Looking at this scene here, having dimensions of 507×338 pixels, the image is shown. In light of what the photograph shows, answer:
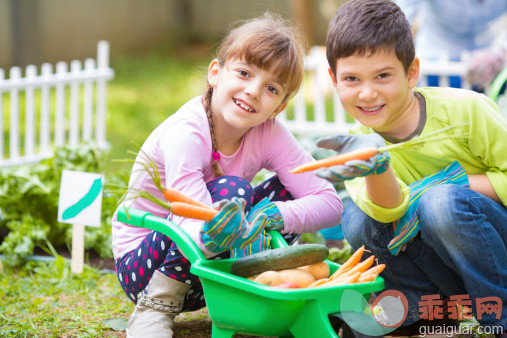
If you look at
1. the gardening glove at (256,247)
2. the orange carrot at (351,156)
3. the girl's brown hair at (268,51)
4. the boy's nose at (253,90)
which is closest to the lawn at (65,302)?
the girl's brown hair at (268,51)

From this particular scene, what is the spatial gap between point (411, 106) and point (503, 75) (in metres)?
1.16

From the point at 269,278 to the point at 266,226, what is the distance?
0.39 m

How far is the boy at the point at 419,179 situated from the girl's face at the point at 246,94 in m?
0.23

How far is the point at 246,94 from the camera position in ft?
7.70

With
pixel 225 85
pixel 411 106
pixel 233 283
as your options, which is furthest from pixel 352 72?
pixel 233 283

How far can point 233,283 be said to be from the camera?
1.82 metres

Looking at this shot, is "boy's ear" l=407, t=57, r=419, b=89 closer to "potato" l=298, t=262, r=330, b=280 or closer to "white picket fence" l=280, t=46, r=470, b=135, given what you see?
"potato" l=298, t=262, r=330, b=280

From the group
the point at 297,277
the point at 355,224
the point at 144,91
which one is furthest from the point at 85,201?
the point at 144,91

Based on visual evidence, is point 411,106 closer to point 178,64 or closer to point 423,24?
point 423,24

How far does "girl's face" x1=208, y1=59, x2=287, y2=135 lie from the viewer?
236 centimetres

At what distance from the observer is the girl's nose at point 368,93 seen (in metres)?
2.20

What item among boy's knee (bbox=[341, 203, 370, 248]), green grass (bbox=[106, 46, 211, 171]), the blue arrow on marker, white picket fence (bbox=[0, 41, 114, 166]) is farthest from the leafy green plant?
boy's knee (bbox=[341, 203, 370, 248])

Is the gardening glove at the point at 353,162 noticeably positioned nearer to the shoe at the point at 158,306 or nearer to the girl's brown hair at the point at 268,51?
the girl's brown hair at the point at 268,51

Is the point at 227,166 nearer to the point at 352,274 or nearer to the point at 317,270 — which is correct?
the point at 317,270
